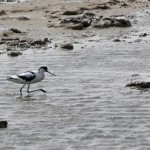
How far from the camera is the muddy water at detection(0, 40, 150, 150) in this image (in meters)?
10.2

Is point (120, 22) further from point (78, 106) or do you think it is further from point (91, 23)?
point (78, 106)

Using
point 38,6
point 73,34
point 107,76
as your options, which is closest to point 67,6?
point 38,6

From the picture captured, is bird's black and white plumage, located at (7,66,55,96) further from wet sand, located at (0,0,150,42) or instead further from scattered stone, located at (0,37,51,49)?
wet sand, located at (0,0,150,42)

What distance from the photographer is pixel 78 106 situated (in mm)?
12648

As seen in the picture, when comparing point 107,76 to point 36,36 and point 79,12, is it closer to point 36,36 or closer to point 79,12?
point 36,36

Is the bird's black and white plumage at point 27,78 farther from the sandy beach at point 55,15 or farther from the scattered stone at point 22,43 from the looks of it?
the sandy beach at point 55,15

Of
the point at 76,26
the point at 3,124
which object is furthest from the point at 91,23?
the point at 3,124

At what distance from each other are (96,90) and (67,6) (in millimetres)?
21967

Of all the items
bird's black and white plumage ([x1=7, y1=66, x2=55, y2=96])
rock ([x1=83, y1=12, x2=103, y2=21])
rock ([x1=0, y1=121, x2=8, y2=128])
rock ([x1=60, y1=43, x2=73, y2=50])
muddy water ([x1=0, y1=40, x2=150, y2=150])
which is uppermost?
rock ([x1=83, y1=12, x2=103, y2=21])

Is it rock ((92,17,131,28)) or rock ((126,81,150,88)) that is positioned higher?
rock ((92,17,131,28))

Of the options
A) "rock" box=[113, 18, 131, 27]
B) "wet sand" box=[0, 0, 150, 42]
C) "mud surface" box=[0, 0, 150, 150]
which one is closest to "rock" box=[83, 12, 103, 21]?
"wet sand" box=[0, 0, 150, 42]

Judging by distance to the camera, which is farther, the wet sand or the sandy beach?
the wet sand

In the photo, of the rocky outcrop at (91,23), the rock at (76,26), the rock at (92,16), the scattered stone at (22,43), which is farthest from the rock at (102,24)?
the scattered stone at (22,43)

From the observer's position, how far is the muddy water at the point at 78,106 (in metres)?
10.2
